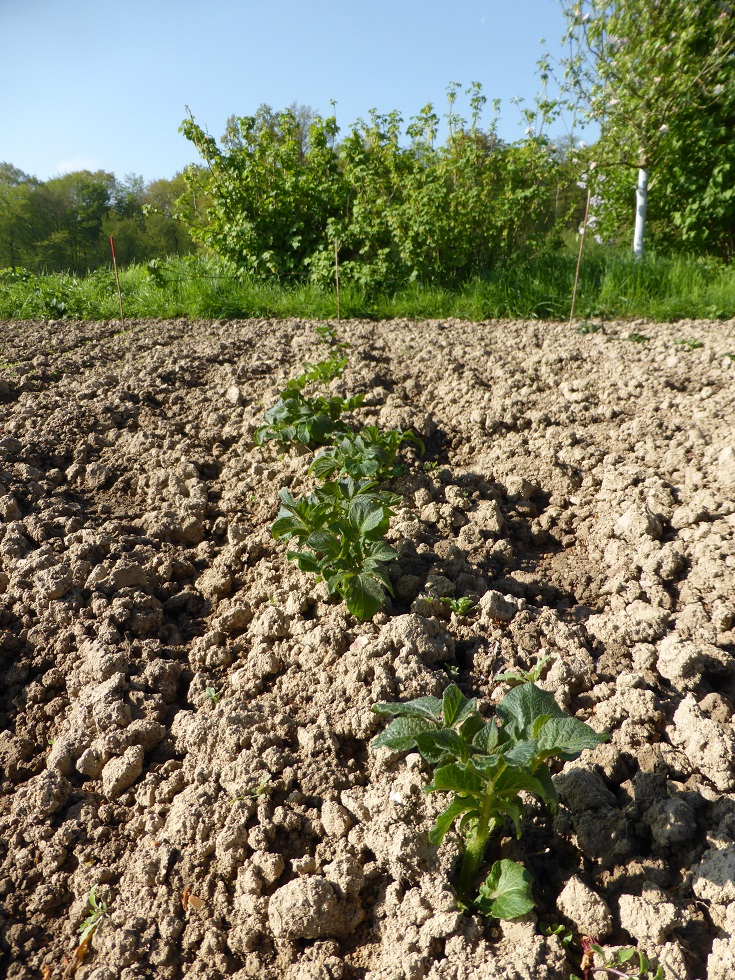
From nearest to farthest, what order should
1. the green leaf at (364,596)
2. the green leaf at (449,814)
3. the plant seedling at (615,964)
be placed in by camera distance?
the plant seedling at (615,964) < the green leaf at (449,814) < the green leaf at (364,596)

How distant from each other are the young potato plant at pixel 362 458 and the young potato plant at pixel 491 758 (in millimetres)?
1330

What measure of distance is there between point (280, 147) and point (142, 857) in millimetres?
8232

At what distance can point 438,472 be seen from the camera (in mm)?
3344

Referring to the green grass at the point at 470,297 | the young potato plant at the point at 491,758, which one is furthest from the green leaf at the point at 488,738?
the green grass at the point at 470,297

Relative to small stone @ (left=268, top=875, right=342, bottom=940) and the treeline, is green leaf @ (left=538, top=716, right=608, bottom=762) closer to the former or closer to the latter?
small stone @ (left=268, top=875, right=342, bottom=940)

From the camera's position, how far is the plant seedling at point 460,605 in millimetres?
2361

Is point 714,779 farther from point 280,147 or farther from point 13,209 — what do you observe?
point 13,209

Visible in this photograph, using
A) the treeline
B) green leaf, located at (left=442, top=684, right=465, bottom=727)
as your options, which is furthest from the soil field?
the treeline

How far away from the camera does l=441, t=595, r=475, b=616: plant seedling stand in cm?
236

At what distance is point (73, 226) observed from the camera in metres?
17.8

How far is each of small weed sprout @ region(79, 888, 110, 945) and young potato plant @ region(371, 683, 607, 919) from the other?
896 millimetres

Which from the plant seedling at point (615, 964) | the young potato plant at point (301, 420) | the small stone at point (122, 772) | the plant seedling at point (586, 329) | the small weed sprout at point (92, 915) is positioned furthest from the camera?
the plant seedling at point (586, 329)

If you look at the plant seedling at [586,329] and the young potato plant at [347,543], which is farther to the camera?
the plant seedling at [586,329]

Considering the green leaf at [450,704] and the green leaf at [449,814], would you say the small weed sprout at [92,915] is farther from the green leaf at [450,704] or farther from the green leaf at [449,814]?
the green leaf at [450,704]
